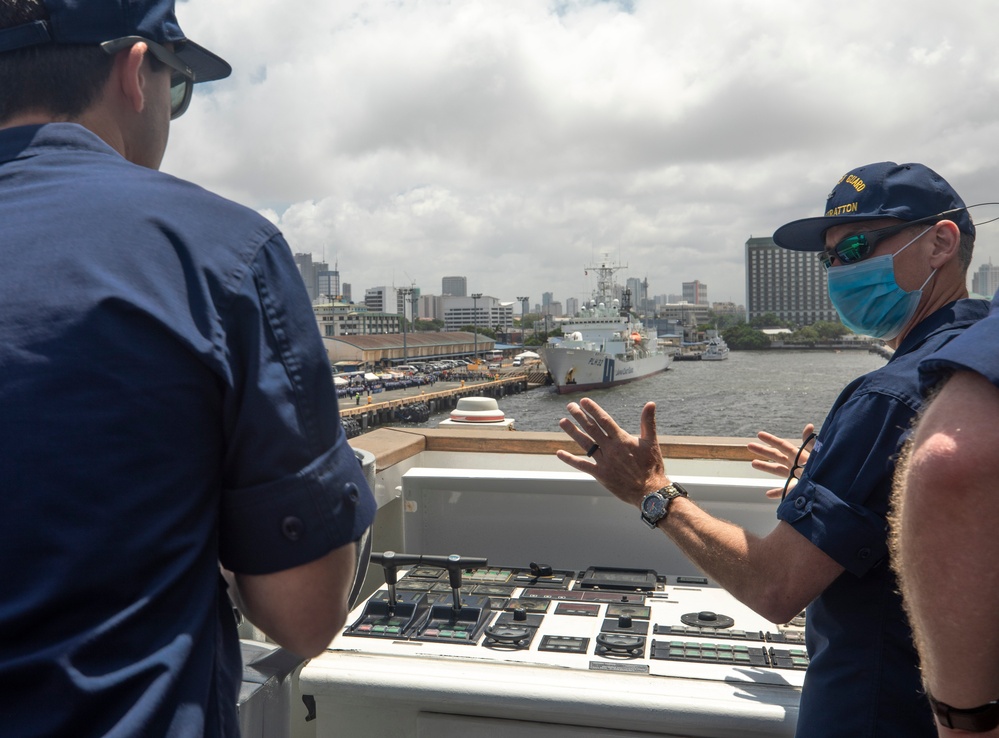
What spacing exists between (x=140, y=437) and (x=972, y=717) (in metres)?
0.94

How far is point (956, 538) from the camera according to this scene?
0.81 metres

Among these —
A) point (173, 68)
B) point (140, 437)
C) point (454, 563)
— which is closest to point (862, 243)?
point (454, 563)

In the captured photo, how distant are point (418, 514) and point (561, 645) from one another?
1.14 m

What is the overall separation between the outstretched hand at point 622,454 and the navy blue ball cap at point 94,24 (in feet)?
3.91

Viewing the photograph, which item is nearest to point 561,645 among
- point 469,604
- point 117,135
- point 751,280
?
point 469,604

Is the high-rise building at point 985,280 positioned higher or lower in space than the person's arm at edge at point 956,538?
higher

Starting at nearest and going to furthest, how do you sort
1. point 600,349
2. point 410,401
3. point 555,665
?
1. point 555,665
2. point 410,401
3. point 600,349

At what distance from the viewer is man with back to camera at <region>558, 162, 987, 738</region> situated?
1.38 m

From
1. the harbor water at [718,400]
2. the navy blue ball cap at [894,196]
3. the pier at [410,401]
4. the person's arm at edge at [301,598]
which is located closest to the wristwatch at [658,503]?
the navy blue ball cap at [894,196]

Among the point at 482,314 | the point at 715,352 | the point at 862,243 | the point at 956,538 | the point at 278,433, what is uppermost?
the point at 482,314

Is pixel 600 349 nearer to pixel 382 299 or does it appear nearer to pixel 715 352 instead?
pixel 715 352

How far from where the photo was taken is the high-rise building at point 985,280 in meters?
1.88

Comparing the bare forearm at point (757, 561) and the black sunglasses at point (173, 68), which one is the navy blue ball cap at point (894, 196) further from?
the black sunglasses at point (173, 68)

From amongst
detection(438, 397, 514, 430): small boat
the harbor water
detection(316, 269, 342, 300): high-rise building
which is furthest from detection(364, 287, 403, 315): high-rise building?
detection(438, 397, 514, 430): small boat
